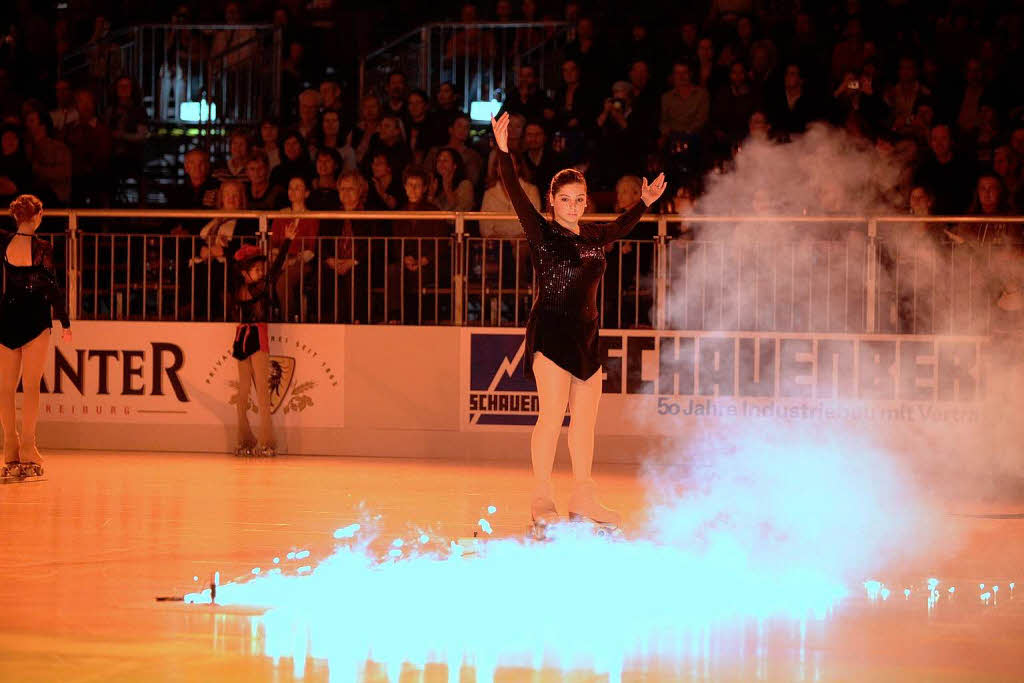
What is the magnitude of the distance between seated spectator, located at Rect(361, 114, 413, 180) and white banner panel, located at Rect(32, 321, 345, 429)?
1938mm

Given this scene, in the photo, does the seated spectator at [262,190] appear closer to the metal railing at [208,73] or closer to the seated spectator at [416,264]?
the seated spectator at [416,264]

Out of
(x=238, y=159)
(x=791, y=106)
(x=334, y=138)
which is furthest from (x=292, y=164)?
(x=791, y=106)

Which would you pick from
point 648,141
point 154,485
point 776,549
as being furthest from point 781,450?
point 154,485

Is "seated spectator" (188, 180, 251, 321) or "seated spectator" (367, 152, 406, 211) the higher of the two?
"seated spectator" (367, 152, 406, 211)

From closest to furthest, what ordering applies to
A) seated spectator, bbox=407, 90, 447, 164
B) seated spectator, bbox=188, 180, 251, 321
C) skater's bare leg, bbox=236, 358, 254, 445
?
skater's bare leg, bbox=236, 358, 254, 445
seated spectator, bbox=188, 180, 251, 321
seated spectator, bbox=407, 90, 447, 164

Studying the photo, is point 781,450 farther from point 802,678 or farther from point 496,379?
point 802,678

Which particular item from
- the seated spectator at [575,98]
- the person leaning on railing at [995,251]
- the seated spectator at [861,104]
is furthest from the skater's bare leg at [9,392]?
the person leaning on railing at [995,251]

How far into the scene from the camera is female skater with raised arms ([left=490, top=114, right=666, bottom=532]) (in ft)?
23.0

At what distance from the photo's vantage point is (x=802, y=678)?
4.68 metres

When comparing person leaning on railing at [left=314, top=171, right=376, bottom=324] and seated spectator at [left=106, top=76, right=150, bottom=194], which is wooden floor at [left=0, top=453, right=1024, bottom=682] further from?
seated spectator at [left=106, top=76, right=150, bottom=194]

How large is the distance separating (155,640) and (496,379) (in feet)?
21.5

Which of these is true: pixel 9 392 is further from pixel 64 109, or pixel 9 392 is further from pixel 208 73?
pixel 208 73

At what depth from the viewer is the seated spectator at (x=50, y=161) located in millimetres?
13703

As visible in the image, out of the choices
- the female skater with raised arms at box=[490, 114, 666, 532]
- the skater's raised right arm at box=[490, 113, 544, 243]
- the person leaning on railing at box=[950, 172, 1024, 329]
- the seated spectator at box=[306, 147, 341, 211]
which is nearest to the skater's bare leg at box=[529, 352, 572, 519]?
the female skater with raised arms at box=[490, 114, 666, 532]
